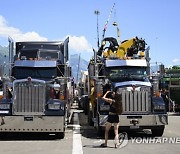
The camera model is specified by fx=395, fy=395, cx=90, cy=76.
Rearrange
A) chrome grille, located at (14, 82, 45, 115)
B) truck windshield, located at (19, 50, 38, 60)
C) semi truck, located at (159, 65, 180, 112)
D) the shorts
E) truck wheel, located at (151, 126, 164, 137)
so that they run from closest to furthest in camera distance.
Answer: the shorts, chrome grille, located at (14, 82, 45, 115), truck wheel, located at (151, 126, 164, 137), truck windshield, located at (19, 50, 38, 60), semi truck, located at (159, 65, 180, 112)

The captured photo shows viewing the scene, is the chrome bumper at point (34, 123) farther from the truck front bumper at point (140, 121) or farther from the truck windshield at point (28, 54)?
the truck windshield at point (28, 54)

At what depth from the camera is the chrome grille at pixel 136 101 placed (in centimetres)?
1433

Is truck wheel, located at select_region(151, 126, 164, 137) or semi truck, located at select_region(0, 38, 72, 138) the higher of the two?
semi truck, located at select_region(0, 38, 72, 138)

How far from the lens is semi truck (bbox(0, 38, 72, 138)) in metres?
13.7

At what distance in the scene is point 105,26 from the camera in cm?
2816

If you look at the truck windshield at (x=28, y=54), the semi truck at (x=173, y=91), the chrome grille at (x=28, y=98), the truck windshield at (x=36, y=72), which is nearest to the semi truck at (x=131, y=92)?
the truck windshield at (x=36, y=72)

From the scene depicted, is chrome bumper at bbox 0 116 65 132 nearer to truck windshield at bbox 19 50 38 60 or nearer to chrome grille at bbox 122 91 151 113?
chrome grille at bbox 122 91 151 113

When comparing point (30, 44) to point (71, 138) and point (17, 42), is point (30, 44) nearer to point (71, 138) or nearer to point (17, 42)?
point (17, 42)

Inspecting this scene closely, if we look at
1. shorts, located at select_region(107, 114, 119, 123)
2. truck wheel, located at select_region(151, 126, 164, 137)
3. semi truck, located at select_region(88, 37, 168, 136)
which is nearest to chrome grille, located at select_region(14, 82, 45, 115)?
semi truck, located at select_region(88, 37, 168, 136)

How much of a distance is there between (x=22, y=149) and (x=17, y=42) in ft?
26.4

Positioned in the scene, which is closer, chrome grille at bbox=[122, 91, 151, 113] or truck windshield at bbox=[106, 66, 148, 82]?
chrome grille at bbox=[122, 91, 151, 113]

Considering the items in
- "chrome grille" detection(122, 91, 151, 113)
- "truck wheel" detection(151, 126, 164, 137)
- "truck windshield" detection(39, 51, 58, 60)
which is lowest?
"truck wheel" detection(151, 126, 164, 137)

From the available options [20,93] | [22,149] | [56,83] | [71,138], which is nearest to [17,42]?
[56,83]

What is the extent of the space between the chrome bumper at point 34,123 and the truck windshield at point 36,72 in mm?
2506
